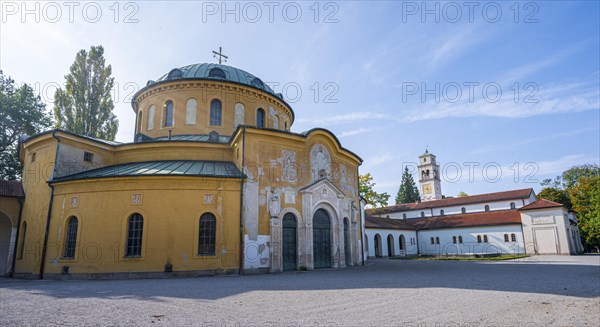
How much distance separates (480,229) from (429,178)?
89.4 feet

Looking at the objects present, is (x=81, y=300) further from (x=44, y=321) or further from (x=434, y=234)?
(x=434, y=234)

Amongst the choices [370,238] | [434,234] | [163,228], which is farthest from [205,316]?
[434,234]

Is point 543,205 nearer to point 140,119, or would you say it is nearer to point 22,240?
point 140,119

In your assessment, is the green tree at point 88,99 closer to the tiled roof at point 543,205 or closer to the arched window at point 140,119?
the arched window at point 140,119

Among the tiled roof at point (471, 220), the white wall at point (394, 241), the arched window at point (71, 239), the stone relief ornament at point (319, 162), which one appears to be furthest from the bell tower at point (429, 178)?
the arched window at point (71, 239)

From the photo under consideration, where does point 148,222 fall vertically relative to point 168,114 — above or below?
below

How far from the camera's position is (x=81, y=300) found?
8961 mm

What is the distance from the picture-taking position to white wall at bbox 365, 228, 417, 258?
140 feet

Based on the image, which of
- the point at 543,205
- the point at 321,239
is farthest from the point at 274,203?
the point at 543,205

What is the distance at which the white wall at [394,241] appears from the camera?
1676 inches

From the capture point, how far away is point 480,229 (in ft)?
145

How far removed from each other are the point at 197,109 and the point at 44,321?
17.8m

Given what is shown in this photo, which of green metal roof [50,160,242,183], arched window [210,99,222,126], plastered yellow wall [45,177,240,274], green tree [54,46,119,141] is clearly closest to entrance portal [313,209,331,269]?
plastered yellow wall [45,177,240,274]

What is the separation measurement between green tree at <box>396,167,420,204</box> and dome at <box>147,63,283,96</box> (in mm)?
51331
